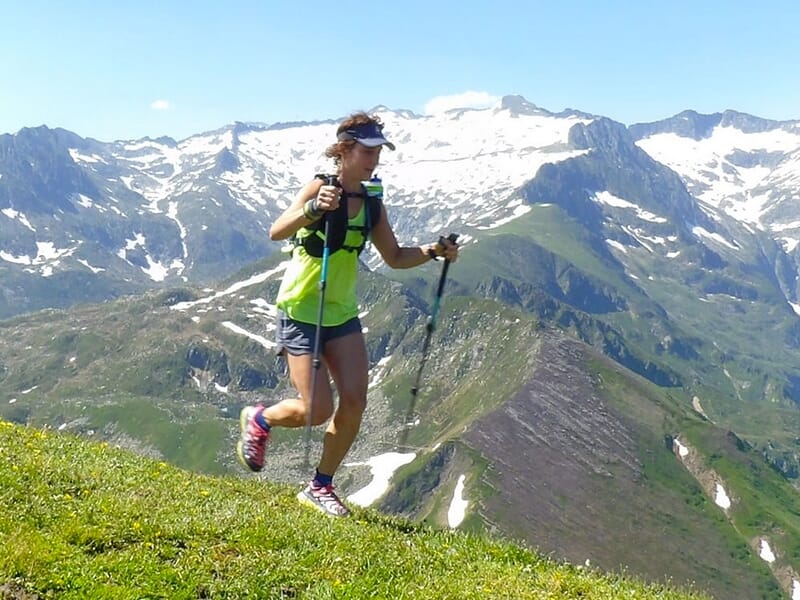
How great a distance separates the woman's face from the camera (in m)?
11.0

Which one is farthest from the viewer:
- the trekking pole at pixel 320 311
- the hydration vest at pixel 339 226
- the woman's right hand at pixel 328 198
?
the hydration vest at pixel 339 226

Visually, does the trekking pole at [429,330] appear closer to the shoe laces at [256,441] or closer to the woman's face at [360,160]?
the woman's face at [360,160]

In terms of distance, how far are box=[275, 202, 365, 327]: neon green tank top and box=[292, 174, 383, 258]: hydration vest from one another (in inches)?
2.3

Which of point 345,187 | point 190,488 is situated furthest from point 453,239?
point 190,488

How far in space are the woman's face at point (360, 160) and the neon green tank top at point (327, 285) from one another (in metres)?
0.47

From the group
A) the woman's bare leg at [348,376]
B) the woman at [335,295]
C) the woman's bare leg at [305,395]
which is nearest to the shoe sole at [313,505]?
the woman at [335,295]

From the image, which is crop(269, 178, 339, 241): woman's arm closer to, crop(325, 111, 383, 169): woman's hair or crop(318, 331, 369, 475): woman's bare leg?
crop(325, 111, 383, 169): woman's hair

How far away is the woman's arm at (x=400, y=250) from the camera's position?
11.7 meters

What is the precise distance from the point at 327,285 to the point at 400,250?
163 centimetres

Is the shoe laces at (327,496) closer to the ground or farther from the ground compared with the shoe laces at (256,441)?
closer to the ground

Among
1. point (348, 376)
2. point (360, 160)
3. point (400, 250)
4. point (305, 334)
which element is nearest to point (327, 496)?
point (348, 376)

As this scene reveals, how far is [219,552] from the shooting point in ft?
29.8

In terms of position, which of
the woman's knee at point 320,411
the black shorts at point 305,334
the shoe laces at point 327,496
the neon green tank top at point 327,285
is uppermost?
the neon green tank top at point 327,285

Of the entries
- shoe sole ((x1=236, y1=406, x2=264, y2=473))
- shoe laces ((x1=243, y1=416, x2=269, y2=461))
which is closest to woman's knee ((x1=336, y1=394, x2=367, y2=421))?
shoe laces ((x1=243, y1=416, x2=269, y2=461))
